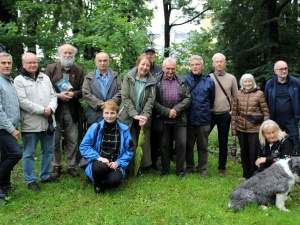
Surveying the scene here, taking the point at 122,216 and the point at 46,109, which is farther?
the point at 46,109

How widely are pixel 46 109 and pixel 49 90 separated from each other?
0.39 meters

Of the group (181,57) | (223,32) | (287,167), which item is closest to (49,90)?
(181,57)

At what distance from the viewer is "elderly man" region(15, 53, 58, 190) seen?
482 centimetres

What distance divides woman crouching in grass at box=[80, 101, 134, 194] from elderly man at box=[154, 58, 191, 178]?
2.48 ft

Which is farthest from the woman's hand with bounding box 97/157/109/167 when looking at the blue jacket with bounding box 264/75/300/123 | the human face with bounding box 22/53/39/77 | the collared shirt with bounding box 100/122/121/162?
the blue jacket with bounding box 264/75/300/123

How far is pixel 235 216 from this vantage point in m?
4.01

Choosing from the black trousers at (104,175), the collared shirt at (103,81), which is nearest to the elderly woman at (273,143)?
the black trousers at (104,175)

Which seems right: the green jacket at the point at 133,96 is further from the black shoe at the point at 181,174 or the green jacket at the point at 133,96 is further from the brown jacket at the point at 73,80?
the black shoe at the point at 181,174

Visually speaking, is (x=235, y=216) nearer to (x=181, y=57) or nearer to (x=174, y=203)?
(x=174, y=203)

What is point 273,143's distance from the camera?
4793 millimetres

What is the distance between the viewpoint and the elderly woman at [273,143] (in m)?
4.68

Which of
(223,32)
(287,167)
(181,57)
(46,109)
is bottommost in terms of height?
(287,167)

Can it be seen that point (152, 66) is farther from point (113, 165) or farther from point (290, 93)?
point (290, 93)

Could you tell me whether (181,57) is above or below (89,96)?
above
